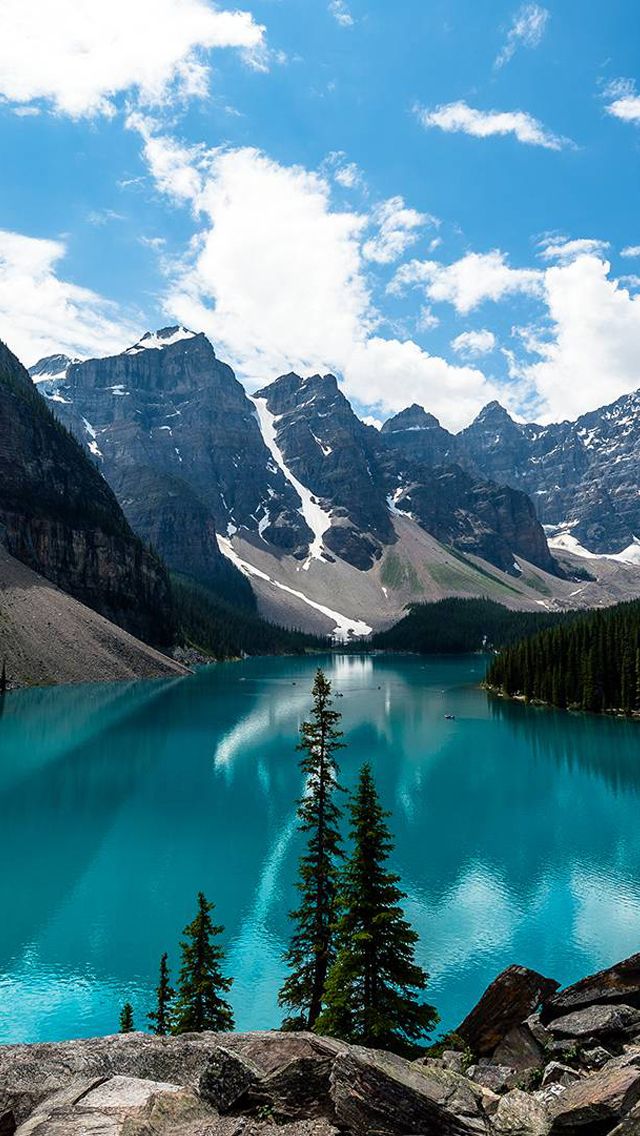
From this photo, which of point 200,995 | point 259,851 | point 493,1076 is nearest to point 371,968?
point 200,995

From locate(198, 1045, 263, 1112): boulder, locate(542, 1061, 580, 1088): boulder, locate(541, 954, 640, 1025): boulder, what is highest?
locate(198, 1045, 263, 1112): boulder

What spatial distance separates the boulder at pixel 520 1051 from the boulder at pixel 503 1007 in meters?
0.37

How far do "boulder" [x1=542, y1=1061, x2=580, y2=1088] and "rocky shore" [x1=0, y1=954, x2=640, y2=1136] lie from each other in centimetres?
3

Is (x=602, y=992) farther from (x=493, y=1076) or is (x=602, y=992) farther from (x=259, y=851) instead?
(x=259, y=851)

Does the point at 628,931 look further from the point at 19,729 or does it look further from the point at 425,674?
the point at 425,674

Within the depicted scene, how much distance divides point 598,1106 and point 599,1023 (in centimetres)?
599

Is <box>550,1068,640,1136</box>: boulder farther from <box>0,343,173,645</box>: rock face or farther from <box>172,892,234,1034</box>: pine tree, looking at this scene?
<box>0,343,173,645</box>: rock face

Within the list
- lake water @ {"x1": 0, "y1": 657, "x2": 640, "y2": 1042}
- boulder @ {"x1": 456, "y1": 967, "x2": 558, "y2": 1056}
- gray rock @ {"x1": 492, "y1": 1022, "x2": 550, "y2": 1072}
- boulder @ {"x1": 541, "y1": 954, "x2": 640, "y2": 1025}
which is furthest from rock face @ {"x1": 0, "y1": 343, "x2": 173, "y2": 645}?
boulder @ {"x1": 541, "y1": 954, "x2": 640, "y2": 1025}

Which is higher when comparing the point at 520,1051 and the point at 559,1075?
the point at 559,1075

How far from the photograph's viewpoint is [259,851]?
42250mm

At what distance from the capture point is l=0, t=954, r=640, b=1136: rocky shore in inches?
342

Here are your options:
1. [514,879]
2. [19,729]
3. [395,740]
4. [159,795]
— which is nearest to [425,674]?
[395,740]

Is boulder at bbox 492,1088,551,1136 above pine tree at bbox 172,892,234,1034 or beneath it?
above

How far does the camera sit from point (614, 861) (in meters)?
41.2
